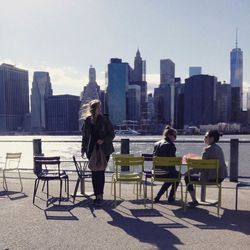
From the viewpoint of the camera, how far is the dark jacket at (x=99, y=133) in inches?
256

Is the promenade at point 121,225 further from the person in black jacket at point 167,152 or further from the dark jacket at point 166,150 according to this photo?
the dark jacket at point 166,150

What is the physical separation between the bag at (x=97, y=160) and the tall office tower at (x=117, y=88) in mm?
106126

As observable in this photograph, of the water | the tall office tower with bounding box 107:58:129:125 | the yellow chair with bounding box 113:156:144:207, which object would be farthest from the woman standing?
the tall office tower with bounding box 107:58:129:125

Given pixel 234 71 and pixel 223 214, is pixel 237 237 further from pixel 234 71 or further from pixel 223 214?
pixel 234 71

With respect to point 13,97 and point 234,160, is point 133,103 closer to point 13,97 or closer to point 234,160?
point 13,97

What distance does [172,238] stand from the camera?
4.68 metres

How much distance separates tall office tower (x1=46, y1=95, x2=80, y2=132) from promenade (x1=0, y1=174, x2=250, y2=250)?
102 metres

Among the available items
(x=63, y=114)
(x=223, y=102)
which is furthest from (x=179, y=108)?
(x=63, y=114)

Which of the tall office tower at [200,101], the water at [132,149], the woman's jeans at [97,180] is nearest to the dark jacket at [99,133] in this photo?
the woman's jeans at [97,180]

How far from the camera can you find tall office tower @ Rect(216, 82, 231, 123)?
12038cm

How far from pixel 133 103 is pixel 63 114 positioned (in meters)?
30.7

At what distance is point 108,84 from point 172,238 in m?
131

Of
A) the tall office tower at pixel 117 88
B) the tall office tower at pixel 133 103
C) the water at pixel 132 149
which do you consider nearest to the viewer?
the water at pixel 132 149

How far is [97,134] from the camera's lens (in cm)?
649
